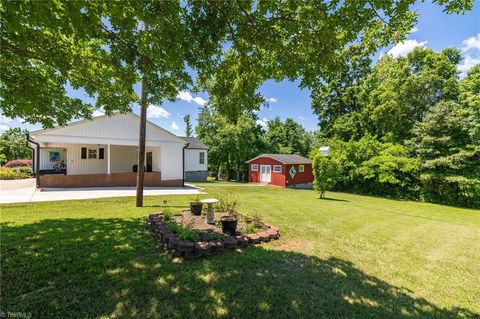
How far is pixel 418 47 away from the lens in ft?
78.1

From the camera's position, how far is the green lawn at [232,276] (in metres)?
2.89

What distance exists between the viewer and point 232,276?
12.1 ft

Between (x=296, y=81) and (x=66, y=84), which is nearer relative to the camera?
(x=296, y=81)

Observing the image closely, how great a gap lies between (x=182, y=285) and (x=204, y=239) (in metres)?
1.52

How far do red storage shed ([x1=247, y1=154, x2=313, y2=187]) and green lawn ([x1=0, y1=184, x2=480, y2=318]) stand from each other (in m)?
18.0

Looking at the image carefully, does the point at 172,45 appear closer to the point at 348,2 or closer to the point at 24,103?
the point at 348,2

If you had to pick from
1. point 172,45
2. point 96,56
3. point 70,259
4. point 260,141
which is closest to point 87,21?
point 172,45

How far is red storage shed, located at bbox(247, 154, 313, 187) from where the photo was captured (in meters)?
24.4

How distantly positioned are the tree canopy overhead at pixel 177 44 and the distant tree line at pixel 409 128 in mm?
12061

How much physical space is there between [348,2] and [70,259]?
600cm

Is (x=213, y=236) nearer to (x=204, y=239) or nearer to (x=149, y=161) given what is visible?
A: (x=204, y=239)

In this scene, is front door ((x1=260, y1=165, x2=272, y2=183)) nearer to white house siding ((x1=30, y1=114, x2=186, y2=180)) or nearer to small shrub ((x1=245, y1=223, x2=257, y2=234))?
white house siding ((x1=30, y1=114, x2=186, y2=180))

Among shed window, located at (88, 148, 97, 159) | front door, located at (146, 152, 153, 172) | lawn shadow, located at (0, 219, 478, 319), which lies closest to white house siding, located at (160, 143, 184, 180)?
front door, located at (146, 152, 153, 172)

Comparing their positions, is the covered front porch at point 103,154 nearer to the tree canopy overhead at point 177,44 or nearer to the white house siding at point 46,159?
the white house siding at point 46,159
